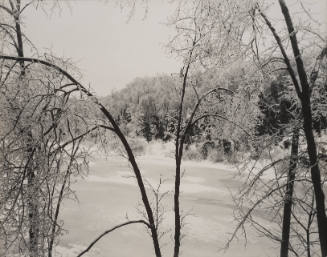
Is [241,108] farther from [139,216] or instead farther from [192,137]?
[139,216]

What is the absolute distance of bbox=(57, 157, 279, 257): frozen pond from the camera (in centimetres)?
1364

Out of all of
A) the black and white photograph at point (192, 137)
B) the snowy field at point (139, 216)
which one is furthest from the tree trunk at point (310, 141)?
the snowy field at point (139, 216)

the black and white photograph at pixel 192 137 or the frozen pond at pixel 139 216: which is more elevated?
the black and white photograph at pixel 192 137

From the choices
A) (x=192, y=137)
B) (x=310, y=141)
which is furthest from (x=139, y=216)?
(x=310, y=141)

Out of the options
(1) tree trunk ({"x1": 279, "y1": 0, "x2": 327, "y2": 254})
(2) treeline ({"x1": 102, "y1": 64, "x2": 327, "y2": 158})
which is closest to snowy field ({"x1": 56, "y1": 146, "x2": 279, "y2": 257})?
(2) treeline ({"x1": 102, "y1": 64, "x2": 327, "y2": 158})

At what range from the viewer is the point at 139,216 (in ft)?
59.0

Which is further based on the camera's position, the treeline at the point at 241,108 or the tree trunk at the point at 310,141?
the treeline at the point at 241,108

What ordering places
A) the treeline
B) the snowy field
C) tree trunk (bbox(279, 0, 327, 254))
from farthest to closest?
the snowy field, the treeline, tree trunk (bbox(279, 0, 327, 254))

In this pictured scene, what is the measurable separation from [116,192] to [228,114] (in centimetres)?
1748

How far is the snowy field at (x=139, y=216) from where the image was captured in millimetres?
13586

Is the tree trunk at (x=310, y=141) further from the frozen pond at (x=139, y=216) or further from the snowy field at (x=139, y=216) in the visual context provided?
the frozen pond at (x=139, y=216)

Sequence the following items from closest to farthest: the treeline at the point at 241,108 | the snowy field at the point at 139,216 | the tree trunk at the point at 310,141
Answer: the tree trunk at the point at 310,141 → the treeline at the point at 241,108 → the snowy field at the point at 139,216

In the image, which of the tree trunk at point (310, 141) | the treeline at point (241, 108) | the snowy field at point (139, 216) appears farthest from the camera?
the snowy field at point (139, 216)

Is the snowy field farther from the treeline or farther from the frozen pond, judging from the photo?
the treeline
